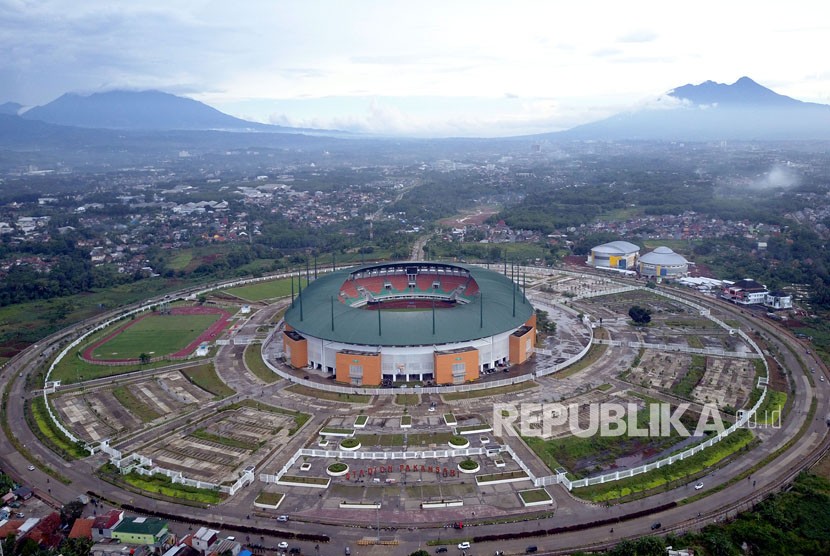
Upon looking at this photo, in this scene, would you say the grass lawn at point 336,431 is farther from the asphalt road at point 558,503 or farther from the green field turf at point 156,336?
the green field turf at point 156,336

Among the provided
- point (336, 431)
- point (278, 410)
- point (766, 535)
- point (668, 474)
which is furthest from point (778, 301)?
point (278, 410)

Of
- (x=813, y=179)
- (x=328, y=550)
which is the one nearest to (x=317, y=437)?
(x=328, y=550)

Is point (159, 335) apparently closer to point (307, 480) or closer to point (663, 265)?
point (307, 480)

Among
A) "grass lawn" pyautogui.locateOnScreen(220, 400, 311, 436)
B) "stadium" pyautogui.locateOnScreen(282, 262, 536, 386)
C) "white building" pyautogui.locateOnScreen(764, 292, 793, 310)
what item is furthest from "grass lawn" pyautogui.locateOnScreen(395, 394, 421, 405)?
"white building" pyautogui.locateOnScreen(764, 292, 793, 310)

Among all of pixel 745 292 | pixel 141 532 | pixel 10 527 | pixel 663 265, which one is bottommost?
pixel 10 527

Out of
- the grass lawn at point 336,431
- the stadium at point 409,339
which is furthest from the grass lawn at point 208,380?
the grass lawn at point 336,431
